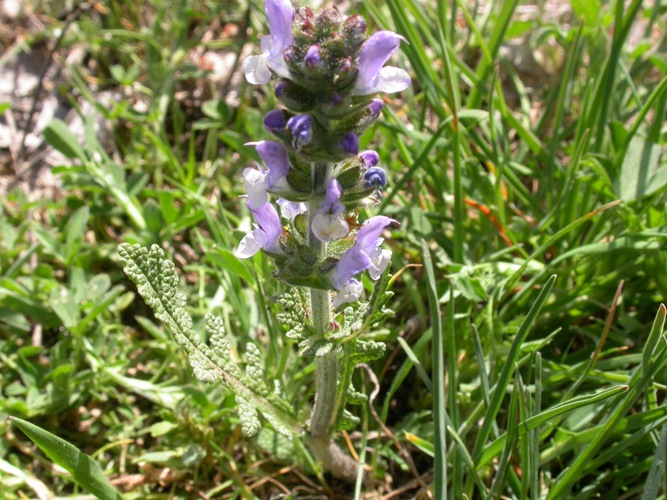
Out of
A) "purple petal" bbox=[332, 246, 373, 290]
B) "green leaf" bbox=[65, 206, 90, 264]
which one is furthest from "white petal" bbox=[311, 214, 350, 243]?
"green leaf" bbox=[65, 206, 90, 264]

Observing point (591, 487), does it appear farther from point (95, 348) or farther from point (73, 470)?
point (95, 348)

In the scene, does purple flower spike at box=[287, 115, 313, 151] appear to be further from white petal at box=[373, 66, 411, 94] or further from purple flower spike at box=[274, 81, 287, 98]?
white petal at box=[373, 66, 411, 94]

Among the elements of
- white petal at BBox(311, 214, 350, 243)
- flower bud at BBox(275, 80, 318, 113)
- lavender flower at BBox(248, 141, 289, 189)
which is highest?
flower bud at BBox(275, 80, 318, 113)

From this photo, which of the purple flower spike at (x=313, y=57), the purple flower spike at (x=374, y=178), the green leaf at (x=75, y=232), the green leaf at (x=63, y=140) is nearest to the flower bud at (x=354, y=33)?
the purple flower spike at (x=313, y=57)

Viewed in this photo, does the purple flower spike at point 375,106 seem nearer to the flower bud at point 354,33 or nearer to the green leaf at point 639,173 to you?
the flower bud at point 354,33

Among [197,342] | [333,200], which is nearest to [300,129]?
[333,200]

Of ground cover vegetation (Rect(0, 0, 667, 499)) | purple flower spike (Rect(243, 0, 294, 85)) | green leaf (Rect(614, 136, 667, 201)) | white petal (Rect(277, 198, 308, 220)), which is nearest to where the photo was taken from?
purple flower spike (Rect(243, 0, 294, 85))
